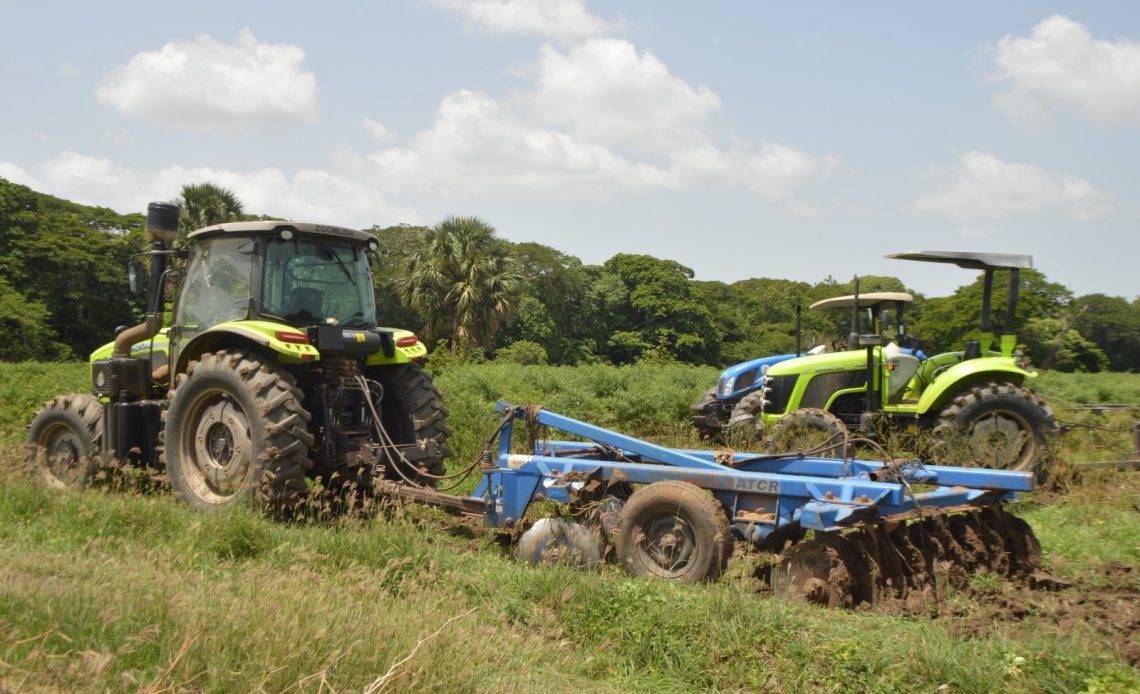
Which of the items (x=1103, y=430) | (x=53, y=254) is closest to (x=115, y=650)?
(x=1103, y=430)

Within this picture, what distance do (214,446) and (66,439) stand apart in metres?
2.30

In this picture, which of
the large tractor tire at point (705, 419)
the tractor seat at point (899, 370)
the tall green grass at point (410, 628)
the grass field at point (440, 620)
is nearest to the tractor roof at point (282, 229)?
the grass field at point (440, 620)

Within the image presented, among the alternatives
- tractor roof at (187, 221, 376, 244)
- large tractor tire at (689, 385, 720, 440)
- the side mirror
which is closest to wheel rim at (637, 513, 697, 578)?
tractor roof at (187, 221, 376, 244)

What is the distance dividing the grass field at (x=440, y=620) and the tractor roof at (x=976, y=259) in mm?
3516

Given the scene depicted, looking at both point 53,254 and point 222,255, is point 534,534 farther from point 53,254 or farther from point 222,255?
point 53,254

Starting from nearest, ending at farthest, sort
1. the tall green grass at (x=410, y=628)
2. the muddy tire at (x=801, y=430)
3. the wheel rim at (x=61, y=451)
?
the tall green grass at (x=410, y=628), the wheel rim at (x=61, y=451), the muddy tire at (x=801, y=430)

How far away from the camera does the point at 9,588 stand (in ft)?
12.0

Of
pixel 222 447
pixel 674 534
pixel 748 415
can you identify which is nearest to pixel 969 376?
pixel 748 415

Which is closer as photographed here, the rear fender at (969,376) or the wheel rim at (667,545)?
the wheel rim at (667,545)

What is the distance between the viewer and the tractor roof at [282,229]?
7270 mm

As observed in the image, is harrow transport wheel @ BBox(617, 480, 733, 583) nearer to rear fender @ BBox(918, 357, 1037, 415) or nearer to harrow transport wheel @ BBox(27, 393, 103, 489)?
rear fender @ BBox(918, 357, 1037, 415)

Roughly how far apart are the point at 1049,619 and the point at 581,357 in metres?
42.4

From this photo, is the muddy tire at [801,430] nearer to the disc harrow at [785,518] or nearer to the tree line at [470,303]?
the disc harrow at [785,518]

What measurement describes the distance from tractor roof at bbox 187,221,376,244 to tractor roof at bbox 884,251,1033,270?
593cm
